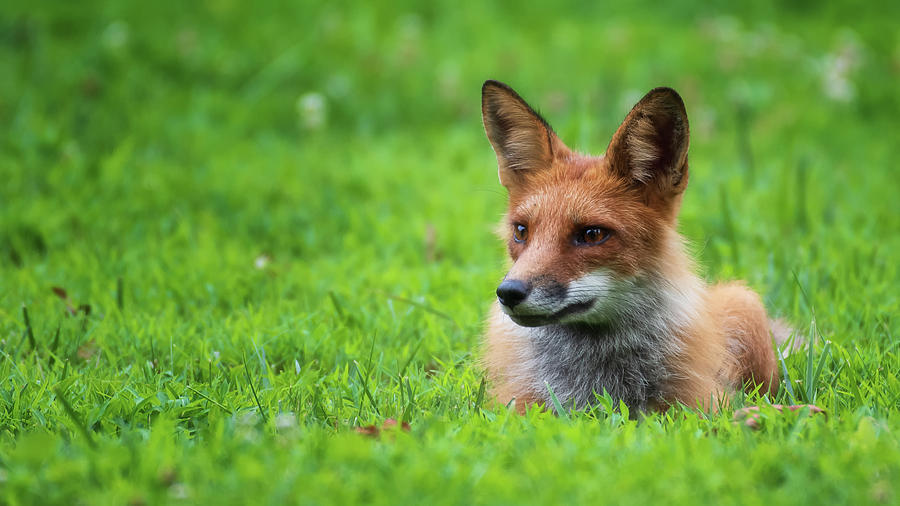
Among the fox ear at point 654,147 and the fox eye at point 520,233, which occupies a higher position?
the fox ear at point 654,147

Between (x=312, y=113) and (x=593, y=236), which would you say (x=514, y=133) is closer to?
(x=593, y=236)

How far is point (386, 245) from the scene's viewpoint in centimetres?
665

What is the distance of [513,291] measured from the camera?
11.5 feet

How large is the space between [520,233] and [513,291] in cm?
62

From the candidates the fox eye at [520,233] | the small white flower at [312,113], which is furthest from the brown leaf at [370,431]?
the small white flower at [312,113]

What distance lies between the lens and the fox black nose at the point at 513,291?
3.51 meters

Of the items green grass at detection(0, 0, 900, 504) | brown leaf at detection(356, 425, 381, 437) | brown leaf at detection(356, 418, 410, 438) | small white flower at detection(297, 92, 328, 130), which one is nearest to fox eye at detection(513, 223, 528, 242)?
green grass at detection(0, 0, 900, 504)

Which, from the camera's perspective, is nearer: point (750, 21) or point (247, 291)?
point (247, 291)

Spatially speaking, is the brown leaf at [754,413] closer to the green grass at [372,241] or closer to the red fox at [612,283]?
the green grass at [372,241]

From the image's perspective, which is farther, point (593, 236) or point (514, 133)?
point (514, 133)

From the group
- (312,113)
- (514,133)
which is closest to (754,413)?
(514,133)

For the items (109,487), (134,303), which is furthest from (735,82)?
(109,487)

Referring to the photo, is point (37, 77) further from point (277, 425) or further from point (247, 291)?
point (277, 425)

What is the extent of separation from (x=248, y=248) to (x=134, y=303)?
1315 millimetres
